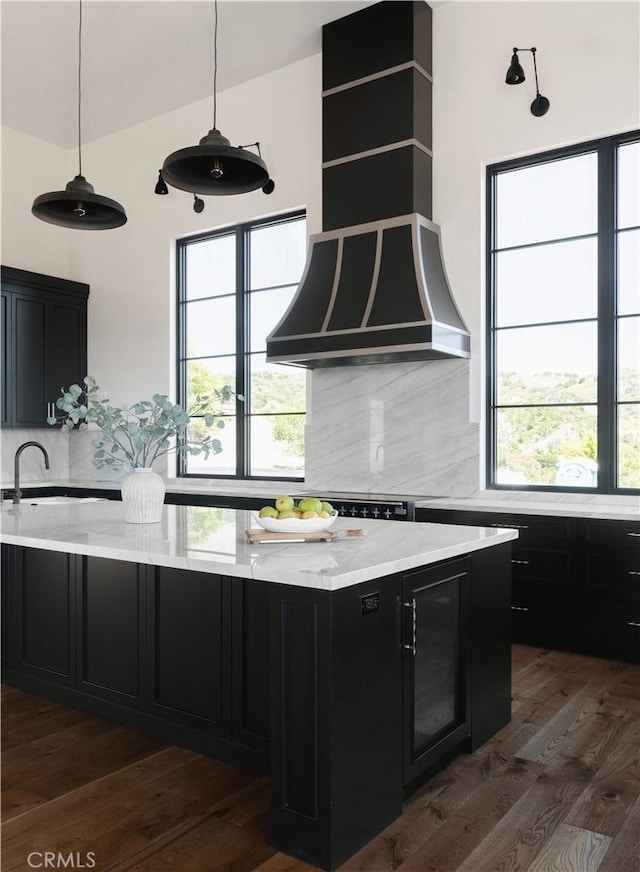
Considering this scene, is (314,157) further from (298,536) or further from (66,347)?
(298,536)

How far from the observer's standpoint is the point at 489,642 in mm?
2746

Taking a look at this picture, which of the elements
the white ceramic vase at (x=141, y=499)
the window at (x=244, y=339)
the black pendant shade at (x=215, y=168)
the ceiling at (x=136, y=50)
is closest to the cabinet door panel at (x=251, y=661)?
the white ceramic vase at (x=141, y=499)

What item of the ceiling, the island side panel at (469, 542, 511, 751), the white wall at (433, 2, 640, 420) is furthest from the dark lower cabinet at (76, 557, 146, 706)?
the ceiling

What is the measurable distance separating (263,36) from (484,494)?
144 inches

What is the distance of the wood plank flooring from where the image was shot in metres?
1.97

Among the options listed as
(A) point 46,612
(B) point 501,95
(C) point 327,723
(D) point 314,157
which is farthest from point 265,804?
(D) point 314,157

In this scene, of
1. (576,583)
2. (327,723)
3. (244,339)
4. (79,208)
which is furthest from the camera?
(244,339)

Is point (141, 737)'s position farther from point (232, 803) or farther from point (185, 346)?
point (185, 346)

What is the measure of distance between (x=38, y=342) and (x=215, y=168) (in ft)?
13.8

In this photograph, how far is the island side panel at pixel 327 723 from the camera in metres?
1.92

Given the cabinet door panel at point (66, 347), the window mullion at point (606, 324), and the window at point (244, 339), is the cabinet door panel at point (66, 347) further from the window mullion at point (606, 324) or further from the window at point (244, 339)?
the window mullion at point (606, 324)

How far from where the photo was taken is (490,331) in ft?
15.7

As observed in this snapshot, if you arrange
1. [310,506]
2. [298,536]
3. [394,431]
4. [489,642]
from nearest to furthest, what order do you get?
1. [298,536]
2. [310,506]
3. [489,642]
4. [394,431]

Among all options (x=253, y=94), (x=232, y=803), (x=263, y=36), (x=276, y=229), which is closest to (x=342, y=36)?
(x=263, y=36)
